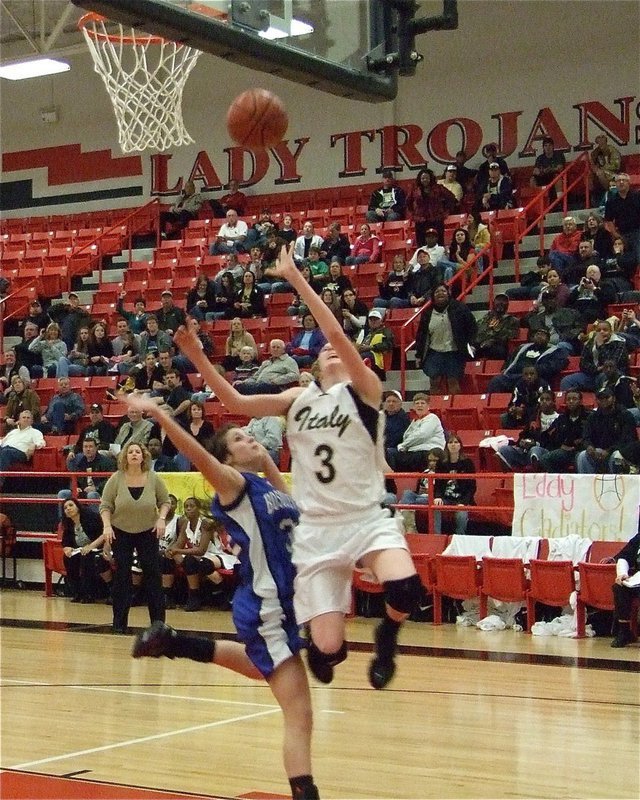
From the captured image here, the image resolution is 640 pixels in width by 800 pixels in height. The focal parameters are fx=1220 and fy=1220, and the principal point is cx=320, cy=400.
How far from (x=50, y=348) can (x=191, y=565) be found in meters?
6.31

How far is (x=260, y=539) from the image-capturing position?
472 centimetres

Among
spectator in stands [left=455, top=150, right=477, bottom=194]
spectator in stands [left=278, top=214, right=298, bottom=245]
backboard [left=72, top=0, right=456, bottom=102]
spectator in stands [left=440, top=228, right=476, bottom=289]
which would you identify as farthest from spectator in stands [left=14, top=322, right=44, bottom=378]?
backboard [left=72, top=0, right=456, bottom=102]

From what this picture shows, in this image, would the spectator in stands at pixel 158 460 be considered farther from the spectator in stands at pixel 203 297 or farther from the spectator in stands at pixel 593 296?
the spectator in stands at pixel 593 296

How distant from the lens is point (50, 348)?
1712cm

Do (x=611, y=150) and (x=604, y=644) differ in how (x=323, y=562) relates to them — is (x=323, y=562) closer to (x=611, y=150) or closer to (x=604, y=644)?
(x=604, y=644)

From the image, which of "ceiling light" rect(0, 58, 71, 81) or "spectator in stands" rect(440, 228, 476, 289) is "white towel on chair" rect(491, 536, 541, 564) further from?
"ceiling light" rect(0, 58, 71, 81)

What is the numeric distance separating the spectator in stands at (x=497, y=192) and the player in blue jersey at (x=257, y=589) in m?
12.4

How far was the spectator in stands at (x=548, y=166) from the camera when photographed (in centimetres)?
1684

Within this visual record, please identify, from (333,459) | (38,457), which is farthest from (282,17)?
(38,457)

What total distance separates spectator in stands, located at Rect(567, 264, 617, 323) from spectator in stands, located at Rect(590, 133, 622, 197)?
2.85 metres

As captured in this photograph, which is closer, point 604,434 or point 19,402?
point 604,434

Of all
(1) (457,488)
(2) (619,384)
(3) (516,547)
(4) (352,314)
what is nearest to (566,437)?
(2) (619,384)

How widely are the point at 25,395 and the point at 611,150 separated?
823cm

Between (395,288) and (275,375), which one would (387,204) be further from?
(275,375)
